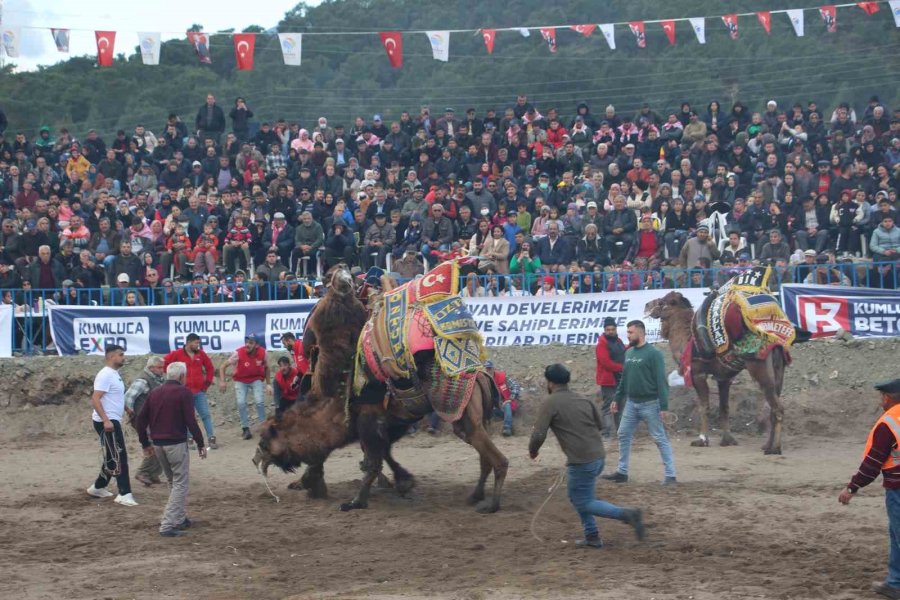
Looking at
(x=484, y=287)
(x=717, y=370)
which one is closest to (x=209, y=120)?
(x=484, y=287)

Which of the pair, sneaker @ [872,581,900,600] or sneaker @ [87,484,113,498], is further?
sneaker @ [87,484,113,498]

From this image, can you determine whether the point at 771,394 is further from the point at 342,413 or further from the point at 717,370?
the point at 342,413

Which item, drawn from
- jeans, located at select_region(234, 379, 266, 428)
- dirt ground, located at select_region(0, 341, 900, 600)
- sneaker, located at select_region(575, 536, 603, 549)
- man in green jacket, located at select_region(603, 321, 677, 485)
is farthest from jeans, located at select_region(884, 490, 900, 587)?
jeans, located at select_region(234, 379, 266, 428)

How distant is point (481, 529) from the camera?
10320mm

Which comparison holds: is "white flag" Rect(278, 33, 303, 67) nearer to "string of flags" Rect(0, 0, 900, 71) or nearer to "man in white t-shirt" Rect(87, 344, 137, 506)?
"string of flags" Rect(0, 0, 900, 71)

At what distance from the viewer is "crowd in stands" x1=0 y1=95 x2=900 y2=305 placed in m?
18.5

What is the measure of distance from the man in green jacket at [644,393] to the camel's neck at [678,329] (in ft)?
10.4

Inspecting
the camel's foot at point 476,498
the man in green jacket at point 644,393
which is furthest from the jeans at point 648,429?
the camel's foot at point 476,498

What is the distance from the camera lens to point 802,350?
16.4 meters

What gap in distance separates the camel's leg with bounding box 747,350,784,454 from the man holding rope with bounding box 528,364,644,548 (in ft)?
16.6

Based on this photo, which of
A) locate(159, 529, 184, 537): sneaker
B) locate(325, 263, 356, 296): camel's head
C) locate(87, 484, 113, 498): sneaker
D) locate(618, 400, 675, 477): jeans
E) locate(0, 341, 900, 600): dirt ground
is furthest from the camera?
locate(87, 484, 113, 498): sneaker

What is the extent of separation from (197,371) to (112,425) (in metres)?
3.15

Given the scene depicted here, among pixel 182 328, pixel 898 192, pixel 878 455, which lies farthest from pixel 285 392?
pixel 898 192

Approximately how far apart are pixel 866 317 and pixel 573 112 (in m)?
20.1
